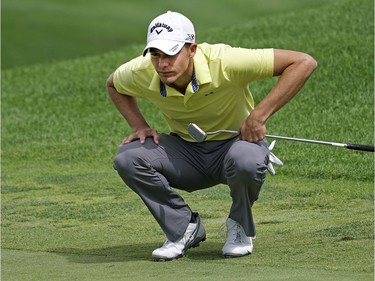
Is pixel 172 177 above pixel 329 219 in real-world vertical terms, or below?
above

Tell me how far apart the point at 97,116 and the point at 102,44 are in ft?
19.8

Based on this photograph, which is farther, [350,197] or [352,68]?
[352,68]

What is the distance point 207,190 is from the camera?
892 centimetres

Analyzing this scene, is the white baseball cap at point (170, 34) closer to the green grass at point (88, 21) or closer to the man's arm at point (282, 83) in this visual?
the man's arm at point (282, 83)

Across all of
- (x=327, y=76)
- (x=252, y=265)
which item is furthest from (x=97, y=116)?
(x=252, y=265)

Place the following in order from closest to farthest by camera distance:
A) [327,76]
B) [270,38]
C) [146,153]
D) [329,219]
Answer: [146,153] → [329,219] → [327,76] → [270,38]

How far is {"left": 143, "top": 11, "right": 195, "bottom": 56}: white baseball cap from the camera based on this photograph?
5.75 meters

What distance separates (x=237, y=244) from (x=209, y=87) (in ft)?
2.90

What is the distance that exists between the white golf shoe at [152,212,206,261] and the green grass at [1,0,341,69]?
39.6ft

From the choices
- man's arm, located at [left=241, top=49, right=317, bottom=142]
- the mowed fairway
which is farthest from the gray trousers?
the mowed fairway

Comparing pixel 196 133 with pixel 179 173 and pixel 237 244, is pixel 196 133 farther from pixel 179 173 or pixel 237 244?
pixel 237 244

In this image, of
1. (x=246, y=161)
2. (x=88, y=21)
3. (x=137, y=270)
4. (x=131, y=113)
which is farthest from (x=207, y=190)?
(x=88, y=21)

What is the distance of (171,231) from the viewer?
6168mm

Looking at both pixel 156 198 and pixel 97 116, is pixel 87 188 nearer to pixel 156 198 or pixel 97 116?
pixel 156 198
